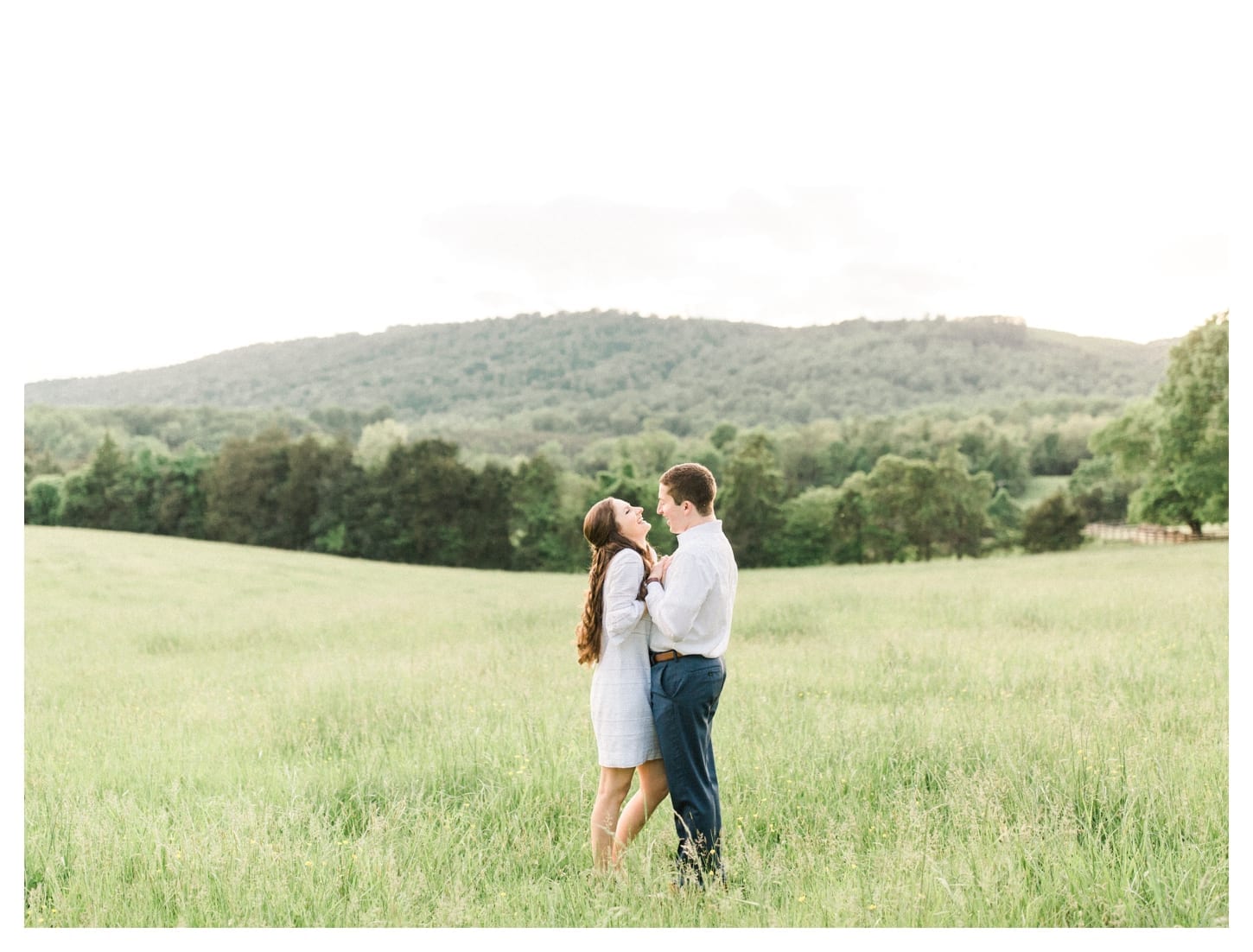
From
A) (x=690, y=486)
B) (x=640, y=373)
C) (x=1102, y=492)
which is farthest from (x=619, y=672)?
(x=1102, y=492)

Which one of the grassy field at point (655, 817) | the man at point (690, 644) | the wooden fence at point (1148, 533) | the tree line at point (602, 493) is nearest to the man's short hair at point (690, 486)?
the man at point (690, 644)

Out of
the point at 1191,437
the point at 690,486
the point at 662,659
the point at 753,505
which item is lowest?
the point at 753,505

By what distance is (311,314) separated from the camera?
17172mm

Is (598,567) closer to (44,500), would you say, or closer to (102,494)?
(44,500)

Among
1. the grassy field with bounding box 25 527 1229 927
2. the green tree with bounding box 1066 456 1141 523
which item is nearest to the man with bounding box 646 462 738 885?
the grassy field with bounding box 25 527 1229 927

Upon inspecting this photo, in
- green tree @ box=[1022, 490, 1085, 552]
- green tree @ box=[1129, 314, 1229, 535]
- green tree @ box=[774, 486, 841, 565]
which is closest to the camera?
green tree @ box=[1129, 314, 1229, 535]

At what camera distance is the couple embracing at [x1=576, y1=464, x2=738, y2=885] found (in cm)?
308

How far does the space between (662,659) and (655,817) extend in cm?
113

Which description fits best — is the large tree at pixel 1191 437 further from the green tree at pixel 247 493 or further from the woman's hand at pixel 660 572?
the green tree at pixel 247 493

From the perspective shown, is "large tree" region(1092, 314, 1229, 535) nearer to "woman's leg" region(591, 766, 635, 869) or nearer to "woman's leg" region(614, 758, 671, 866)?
"woman's leg" region(614, 758, 671, 866)

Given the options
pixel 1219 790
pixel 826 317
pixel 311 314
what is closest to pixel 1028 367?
pixel 826 317

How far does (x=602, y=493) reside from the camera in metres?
22.8

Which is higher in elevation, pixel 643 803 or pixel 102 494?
pixel 102 494

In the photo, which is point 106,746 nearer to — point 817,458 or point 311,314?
point 311,314
